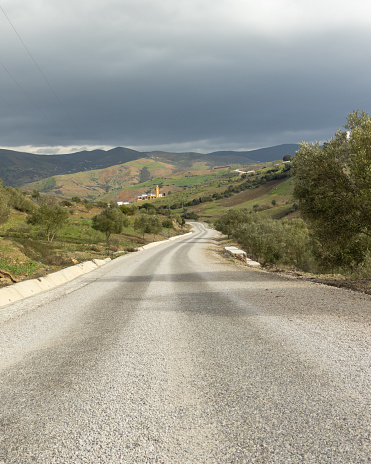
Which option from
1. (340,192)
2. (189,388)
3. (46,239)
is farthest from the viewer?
(46,239)

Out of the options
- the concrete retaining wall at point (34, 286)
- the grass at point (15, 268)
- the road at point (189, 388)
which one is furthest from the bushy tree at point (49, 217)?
the road at point (189, 388)

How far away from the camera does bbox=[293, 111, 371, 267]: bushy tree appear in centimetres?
1377

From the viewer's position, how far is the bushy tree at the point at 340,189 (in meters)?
13.8

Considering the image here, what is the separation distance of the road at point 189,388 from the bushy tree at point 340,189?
23.3 feet

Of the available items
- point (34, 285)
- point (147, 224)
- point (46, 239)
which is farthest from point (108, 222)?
point (34, 285)

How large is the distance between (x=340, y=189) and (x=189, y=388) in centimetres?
1335

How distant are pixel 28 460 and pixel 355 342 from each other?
17.2 feet

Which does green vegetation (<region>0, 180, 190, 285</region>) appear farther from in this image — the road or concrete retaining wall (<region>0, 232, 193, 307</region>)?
the road

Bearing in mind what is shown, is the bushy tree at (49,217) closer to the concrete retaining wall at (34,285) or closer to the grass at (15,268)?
the concrete retaining wall at (34,285)

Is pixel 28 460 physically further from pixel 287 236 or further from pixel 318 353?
pixel 287 236

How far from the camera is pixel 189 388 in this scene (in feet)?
13.1

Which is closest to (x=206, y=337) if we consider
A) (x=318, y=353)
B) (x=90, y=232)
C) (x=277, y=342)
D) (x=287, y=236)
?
(x=277, y=342)

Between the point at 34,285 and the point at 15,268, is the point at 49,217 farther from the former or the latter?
the point at 34,285

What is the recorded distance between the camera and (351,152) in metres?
14.8
